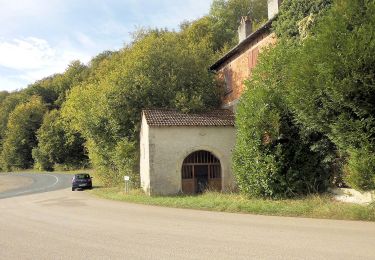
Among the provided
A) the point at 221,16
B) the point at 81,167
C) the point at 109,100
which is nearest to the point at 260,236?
the point at 109,100

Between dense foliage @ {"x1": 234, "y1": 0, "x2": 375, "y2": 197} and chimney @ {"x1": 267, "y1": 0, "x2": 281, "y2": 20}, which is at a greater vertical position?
chimney @ {"x1": 267, "y1": 0, "x2": 281, "y2": 20}

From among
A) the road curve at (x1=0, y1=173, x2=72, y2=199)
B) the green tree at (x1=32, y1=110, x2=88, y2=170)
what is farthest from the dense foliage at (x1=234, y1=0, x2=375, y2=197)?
the green tree at (x1=32, y1=110, x2=88, y2=170)

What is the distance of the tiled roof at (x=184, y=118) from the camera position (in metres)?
26.1

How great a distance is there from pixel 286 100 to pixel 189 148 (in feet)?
28.7

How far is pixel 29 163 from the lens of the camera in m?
92.8

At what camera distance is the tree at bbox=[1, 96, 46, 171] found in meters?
92.0

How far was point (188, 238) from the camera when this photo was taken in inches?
421

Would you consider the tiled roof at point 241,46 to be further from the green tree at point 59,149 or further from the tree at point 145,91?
the green tree at point 59,149

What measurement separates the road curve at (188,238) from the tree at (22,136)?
8147 cm

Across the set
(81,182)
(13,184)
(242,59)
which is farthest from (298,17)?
(13,184)

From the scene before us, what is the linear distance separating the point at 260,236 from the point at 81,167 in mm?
69445

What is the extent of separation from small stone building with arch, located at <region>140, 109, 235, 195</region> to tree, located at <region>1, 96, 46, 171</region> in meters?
71.9

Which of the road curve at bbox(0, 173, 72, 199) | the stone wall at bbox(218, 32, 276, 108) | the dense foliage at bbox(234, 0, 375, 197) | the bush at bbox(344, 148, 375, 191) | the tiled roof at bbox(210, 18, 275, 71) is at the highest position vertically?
the tiled roof at bbox(210, 18, 275, 71)

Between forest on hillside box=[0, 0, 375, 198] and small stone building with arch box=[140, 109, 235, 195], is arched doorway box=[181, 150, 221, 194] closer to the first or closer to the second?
small stone building with arch box=[140, 109, 235, 195]
